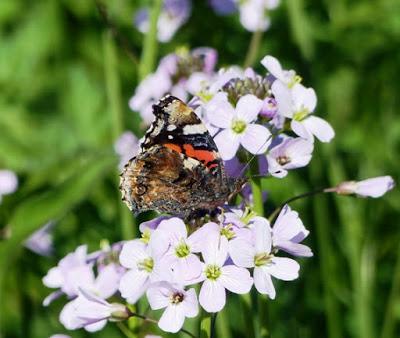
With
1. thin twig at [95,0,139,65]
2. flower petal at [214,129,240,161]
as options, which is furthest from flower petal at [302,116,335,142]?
thin twig at [95,0,139,65]

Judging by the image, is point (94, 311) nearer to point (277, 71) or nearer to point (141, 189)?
point (141, 189)

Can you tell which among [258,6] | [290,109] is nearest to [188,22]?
[258,6]

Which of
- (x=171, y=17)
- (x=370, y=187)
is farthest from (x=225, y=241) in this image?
(x=171, y=17)

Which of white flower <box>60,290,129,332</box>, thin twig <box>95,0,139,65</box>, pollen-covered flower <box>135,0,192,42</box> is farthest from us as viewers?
pollen-covered flower <box>135,0,192,42</box>

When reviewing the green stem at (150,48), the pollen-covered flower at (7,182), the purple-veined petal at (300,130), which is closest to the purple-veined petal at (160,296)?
the purple-veined petal at (300,130)

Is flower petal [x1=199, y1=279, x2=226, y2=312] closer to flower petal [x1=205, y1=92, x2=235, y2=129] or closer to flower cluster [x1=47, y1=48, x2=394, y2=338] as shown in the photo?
flower cluster [x1=47, y1=48, x2=394, y2=338]

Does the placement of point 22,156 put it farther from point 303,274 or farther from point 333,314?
point 333,314

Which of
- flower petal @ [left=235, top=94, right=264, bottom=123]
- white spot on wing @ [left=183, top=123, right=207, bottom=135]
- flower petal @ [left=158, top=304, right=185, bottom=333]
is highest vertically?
flower petal @ [left=235, top=94, right=264, bottom=123]
